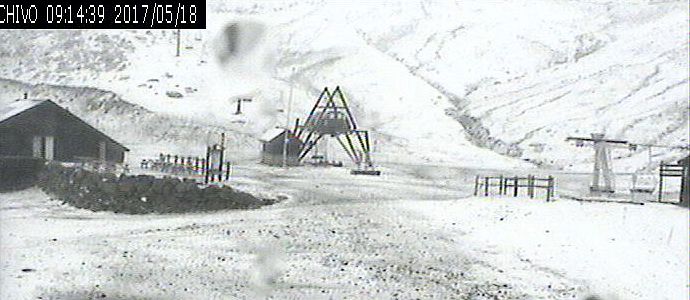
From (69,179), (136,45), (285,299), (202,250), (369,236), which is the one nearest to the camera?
(285,299)

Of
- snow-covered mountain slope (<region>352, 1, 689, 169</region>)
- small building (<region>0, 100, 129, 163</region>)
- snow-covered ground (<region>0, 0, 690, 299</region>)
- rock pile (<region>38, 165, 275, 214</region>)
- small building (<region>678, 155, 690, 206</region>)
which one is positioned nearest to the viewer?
snow-covered ground (<region>0, 0, 690, 299</region>)

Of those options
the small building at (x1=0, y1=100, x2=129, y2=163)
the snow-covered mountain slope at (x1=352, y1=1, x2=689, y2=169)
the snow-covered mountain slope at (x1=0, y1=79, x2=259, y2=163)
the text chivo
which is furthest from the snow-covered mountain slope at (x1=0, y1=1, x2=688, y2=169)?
the text chivo

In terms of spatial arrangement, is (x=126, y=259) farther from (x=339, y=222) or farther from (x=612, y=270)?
(x=612, y=270)

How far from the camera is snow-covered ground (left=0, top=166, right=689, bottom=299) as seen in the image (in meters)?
15.2

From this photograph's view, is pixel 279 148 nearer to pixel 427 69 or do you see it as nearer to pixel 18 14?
pixel 18 14

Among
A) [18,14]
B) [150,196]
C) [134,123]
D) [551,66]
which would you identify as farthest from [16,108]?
[551,66]

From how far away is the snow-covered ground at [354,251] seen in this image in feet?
49.7

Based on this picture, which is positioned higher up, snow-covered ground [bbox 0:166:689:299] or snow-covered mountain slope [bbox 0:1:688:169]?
snow-covered mountain slope [bbox 0:1:688:169]

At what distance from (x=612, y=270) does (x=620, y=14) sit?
78.1m

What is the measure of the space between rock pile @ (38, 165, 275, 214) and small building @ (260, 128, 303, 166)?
20.1m

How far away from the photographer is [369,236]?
21.4 meters

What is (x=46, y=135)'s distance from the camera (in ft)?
115

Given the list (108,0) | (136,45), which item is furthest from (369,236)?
(136,45)

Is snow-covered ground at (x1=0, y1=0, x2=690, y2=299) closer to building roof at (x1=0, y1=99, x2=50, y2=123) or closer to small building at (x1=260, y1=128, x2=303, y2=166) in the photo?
small building at (x1=260, y1=128, x2=303, y2=166)
